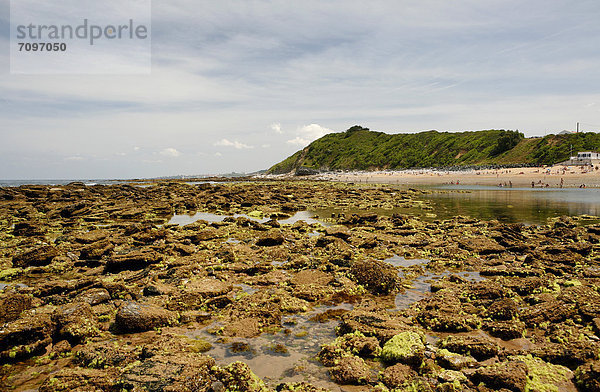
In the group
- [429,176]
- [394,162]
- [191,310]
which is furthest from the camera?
[394,162]

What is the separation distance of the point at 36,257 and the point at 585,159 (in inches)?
4063

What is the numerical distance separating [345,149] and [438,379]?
A: 532 ft

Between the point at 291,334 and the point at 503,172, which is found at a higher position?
the point at 503,172

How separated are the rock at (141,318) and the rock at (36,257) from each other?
8151 millimetres

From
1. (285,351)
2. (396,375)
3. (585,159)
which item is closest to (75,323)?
(285,351)

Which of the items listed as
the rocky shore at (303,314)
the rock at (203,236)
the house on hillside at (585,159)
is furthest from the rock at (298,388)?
the house on hillside at (585,159)

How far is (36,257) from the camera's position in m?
13.5

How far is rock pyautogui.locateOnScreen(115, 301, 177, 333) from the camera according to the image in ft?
26.3

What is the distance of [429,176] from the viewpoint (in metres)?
89.2

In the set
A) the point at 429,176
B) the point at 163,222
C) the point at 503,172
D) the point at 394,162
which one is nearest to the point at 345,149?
the point at 394,162

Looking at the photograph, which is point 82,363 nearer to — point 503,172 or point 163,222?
point 163,222

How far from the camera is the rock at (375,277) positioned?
10.7m

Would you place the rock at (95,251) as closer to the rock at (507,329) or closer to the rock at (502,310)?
the rock at (507,329)

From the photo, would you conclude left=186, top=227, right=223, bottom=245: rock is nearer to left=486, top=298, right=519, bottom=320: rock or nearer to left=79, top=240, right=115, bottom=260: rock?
left=79, top=240, right=115, bottom=260: rock
